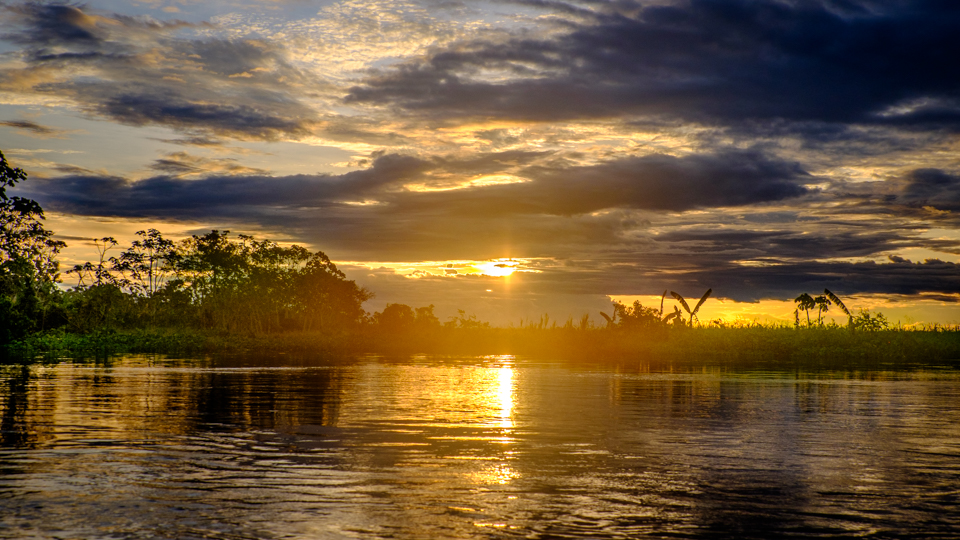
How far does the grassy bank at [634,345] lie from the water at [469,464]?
28.5m

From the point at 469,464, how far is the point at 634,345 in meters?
46.2

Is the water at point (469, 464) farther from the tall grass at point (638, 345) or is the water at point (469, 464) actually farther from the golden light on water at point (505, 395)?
the tall grass at point (638, 345)

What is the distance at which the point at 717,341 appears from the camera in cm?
5319

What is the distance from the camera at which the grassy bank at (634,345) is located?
49219mm

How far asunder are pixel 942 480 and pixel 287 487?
8.86m

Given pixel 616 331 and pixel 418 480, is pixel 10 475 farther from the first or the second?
pixel 616 331

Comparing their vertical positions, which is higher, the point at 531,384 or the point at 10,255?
the point at 10,255

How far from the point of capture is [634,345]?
182 feet

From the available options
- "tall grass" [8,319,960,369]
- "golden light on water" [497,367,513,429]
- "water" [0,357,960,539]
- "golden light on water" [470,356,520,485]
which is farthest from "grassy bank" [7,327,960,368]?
"water" [0,357,960,539]

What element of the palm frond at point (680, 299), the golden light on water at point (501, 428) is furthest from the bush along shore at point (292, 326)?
the golden light on water at point (501, 428)

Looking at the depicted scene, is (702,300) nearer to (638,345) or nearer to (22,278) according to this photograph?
(638,345)

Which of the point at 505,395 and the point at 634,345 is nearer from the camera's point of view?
the point at 505,395

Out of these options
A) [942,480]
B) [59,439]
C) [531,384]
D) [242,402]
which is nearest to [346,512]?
[59,439]

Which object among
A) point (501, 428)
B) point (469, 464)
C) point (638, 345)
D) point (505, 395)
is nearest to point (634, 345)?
point (638, 345)
